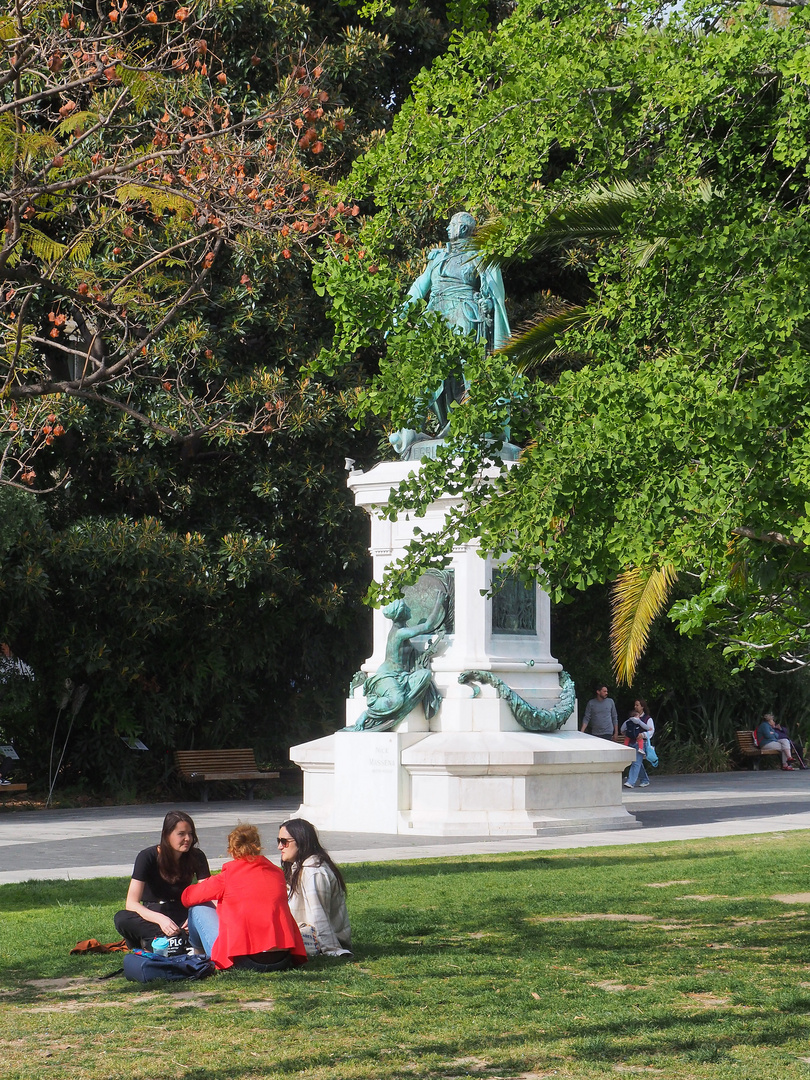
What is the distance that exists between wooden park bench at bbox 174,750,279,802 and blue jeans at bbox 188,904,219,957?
466 inches

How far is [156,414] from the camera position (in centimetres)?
1816

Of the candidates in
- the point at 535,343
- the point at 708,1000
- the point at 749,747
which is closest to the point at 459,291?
the point at 535,343

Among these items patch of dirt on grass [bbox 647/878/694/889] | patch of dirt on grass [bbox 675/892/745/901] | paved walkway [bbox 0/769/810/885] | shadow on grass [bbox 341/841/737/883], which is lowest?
patch of dirt on grass [bbox 675/892/745/901]

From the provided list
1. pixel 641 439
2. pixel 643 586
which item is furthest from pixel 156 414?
pixel 641 439

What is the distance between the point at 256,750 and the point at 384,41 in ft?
32.9

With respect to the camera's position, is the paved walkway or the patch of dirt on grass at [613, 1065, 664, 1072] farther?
the paved walkway

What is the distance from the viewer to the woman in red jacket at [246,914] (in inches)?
271

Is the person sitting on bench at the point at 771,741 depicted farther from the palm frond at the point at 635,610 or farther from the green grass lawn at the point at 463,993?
the green grass lawn at the point at 463,993

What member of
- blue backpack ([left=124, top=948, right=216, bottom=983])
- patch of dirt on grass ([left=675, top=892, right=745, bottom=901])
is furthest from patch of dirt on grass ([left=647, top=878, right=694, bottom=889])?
blue backpack ([left=124, top=948, right=216, bottom=983])

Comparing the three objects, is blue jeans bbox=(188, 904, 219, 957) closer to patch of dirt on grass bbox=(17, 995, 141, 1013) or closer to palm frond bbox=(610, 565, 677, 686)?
patch of dirt on grass bbox=(17, 995, 141, 1013)

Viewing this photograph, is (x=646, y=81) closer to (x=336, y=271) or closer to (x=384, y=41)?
(x=336, y=271)

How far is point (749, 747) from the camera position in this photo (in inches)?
1038

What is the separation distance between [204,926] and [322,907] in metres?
0.60

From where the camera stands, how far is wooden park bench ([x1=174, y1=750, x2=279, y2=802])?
19062 millimetres
